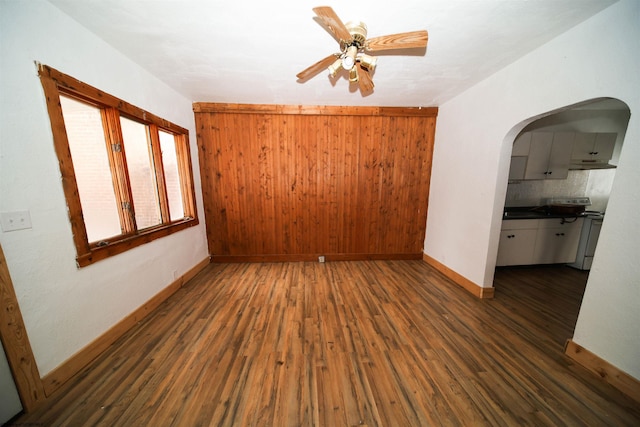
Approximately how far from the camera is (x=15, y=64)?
1201mm

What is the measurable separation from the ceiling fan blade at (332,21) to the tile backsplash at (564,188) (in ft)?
13.2

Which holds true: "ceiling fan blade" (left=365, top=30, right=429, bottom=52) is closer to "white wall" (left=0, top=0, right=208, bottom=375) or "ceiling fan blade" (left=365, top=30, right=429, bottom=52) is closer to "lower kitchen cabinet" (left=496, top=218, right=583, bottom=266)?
"white wall" (left=0, top=0, right=208, bottom=375)

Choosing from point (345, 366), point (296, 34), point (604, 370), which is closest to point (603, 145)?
point (604, 370)

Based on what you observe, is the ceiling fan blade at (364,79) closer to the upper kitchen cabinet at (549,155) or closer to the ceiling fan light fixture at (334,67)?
the ceiling fan light fixture at (334,67)

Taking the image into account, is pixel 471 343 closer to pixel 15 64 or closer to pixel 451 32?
pixel 451 32

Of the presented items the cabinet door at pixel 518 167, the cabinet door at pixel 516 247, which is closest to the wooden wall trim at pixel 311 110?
the cabinet door at pixel 518 167

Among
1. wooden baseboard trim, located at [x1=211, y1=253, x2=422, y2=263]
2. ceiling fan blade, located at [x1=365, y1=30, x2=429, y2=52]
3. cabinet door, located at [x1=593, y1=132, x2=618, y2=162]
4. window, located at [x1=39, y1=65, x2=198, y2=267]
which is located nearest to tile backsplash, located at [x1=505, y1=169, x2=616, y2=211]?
cabinet door, located at [x1=593, y1=132, x2=618, y2=162]

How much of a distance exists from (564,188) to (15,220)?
6.86 meters

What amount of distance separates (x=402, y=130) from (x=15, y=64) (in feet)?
13.1

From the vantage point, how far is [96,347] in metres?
1.64

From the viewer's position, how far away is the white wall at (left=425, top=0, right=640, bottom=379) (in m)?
1.31

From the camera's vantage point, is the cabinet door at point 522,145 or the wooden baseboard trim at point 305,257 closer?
the cabinet door at point 522,145

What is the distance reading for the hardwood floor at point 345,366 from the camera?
124cm

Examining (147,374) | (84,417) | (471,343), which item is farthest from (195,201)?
(471,343)
